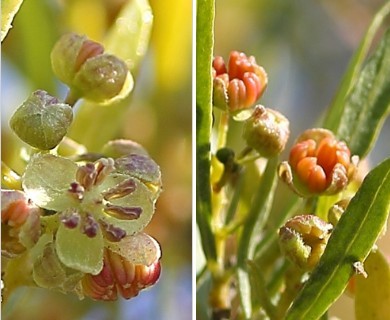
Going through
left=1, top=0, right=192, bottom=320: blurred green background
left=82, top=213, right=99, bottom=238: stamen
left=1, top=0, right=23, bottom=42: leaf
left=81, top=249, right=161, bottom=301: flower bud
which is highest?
left=1, top=0, right=23, bottom=42: leaf

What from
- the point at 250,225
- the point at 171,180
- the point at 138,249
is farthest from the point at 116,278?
the point at 171,180

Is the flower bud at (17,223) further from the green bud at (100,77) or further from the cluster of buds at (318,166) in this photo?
Answer: the cluster of buds at (318,166)

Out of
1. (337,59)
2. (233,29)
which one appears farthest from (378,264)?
(337,59)

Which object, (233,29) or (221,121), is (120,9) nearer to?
(233,29)

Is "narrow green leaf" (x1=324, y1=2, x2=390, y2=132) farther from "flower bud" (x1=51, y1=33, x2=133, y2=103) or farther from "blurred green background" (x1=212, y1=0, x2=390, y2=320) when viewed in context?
"blurred green background" (x1=212, y1=0, x2=390, y2=320)

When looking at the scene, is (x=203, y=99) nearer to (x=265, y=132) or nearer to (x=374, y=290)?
(x=265, y=132)

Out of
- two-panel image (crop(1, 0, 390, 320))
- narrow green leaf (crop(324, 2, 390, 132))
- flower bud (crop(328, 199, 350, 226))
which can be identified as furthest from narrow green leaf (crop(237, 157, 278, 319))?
narrow green leaf (crop(324, 2, 390, 132))
